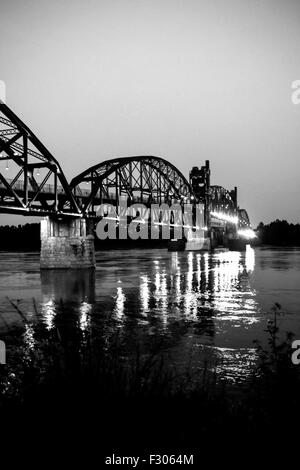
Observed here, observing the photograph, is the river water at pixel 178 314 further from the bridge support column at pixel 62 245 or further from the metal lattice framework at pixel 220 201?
the metal lattice framework at pixel 220 201

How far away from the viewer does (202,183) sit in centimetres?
14962

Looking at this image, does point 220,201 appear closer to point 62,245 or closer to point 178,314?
point 62,245

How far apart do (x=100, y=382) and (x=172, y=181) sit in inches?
4299

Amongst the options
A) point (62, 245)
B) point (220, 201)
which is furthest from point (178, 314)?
point (220, 201)

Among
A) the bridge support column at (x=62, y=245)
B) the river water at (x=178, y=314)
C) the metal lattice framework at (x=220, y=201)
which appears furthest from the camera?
the metal lattice framework at (x=220, y=201)

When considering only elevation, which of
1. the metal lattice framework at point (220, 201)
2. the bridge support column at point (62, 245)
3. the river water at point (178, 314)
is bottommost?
the river water at point (178, 314)

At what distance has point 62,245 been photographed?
47.7 m

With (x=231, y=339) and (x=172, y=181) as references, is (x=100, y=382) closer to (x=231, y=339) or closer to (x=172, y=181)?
(x=231, y=339)

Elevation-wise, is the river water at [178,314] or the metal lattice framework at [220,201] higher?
the metal lattice framework at [220,201]

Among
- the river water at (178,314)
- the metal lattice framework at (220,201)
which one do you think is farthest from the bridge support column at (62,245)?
the metal lattice framework at (220,201)

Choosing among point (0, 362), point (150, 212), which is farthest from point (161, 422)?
point (150, 212)

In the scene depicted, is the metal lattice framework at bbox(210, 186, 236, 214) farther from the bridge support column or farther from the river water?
the river water

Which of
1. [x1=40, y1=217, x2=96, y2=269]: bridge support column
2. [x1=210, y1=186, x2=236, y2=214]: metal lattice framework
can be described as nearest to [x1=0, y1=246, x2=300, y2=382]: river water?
[x1=40, y1=217, x2=96, y2=269]: bridge support column

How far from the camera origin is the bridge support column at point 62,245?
47.3 m
